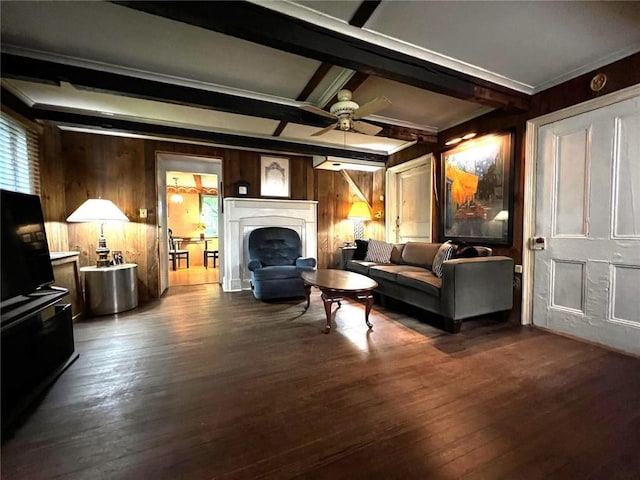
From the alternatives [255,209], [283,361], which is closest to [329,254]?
[255,209]

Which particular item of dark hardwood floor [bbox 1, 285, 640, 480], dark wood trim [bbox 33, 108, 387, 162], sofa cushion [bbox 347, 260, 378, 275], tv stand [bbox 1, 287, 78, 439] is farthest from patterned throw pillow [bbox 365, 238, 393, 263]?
tv stand [bbox 1, 287, 78, 439]

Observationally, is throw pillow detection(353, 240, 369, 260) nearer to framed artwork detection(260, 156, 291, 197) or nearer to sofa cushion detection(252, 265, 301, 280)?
sofa cushion detection(252, 265, 301, 280)

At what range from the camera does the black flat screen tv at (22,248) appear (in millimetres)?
1716

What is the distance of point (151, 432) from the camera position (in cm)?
143

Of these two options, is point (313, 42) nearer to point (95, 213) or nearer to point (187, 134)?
point (187, 134)

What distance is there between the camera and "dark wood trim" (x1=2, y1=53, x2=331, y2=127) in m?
2.28

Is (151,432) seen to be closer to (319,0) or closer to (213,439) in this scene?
(213,439)

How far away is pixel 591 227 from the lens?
2555 millimetres

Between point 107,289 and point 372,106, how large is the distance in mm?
3788

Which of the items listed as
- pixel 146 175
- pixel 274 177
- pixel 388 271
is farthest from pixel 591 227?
pixel 146 175

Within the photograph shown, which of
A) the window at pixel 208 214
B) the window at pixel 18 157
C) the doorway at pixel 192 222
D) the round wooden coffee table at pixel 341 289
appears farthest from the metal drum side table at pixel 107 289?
the window at pixel 208 214

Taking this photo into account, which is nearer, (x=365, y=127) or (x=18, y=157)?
(x=18, y=157)

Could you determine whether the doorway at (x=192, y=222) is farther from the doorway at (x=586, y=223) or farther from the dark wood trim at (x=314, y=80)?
the doorway at (x=586, y=223)

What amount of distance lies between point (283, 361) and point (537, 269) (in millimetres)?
2883
